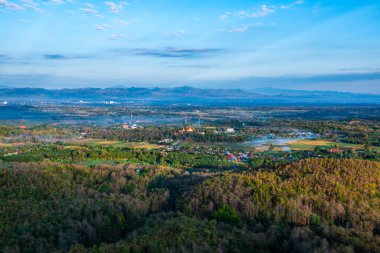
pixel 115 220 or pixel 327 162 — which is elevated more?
pixel 327 162

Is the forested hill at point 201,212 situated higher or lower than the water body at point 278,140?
higher

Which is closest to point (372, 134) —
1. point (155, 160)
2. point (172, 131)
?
point (172, 131)

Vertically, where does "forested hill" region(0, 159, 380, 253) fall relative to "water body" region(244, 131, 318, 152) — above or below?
above

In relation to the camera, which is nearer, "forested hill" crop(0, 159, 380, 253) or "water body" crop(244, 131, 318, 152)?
"forested hill" crop(0, 159, 380, 253)

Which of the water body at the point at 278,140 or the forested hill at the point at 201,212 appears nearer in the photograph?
the forested hill at the point at 201,212

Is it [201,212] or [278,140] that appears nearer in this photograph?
[201,212]

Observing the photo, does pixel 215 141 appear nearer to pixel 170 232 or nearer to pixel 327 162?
pixel 327 162

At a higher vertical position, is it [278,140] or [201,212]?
[201,212]

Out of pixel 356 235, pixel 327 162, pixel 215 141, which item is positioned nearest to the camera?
pixel 356 235
